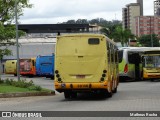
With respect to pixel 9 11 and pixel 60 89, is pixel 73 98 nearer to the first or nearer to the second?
pixel 60 89

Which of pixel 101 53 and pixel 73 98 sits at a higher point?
pixel 101 53

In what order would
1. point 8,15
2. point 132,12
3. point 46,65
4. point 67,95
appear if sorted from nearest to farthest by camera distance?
point 67,95, point 8,15, point 46,65, point 132,12

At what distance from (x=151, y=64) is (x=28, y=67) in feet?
70.1

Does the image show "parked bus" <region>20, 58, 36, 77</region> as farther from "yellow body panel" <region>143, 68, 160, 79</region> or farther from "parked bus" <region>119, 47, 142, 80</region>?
"yellow body panel" <region>143, 68, 160, 79</region>

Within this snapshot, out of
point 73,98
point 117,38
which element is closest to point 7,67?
point 73,98

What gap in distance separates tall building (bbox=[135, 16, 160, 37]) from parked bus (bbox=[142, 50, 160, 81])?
136 meters

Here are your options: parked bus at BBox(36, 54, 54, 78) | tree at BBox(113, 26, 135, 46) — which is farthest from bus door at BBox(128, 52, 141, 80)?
tree at BBox(113, 26, 135, 46)

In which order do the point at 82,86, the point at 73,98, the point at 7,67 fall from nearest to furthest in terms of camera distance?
the point at 82,86 → the point at 73,98 → the point at 7,67

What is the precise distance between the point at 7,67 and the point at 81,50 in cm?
4590

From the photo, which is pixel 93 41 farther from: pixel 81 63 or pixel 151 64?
pixel 151 64

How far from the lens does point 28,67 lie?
6106cm

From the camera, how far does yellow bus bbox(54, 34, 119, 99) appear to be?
22891mm

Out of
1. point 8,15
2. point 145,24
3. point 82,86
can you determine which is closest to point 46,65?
point 8,15

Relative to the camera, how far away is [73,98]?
25094mm
